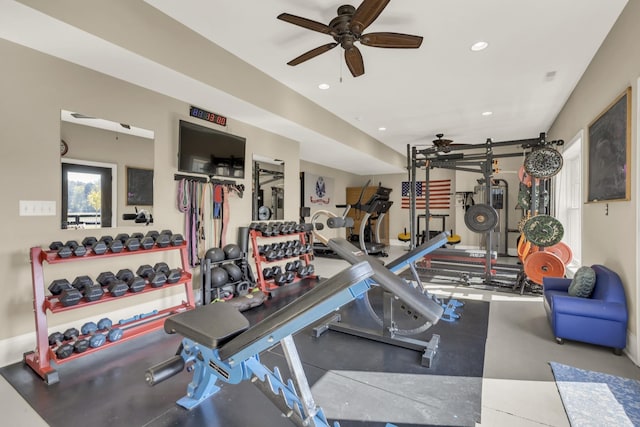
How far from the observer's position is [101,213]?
122 inches

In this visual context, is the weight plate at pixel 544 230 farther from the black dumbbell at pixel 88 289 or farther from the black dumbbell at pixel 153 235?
the black dumbbell at pixel 88 289

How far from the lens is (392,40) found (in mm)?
2705

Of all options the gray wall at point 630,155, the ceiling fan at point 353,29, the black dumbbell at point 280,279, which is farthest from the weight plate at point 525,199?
the black dumbbell at point 280,279

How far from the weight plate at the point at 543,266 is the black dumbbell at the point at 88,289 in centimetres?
486

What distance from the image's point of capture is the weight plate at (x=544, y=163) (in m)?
4.31

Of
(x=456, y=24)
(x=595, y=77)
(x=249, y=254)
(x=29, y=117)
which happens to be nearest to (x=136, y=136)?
(x=29, y=117)

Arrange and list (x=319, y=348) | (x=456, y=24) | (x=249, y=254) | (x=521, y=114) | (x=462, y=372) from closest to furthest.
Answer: (x=462, y=372) → (x=319, y=348) → (x=456, y=24) → (x=249, y=254) → (x=521, y=114)

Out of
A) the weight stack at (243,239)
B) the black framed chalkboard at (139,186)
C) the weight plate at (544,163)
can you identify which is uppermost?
the weight plate at (544,163)

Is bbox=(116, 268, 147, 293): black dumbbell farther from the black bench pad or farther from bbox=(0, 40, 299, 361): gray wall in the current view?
the black bench pad

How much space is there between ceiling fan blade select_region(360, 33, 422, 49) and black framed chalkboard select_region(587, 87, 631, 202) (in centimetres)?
187

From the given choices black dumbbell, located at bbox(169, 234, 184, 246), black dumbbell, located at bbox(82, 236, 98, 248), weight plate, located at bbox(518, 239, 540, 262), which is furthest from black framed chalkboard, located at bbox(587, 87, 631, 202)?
black dumbbell, located at bbox(82, 236, 98, 248)

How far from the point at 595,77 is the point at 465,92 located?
1525 mm

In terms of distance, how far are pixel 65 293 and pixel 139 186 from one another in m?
1.37

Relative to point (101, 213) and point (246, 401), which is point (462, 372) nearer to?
point (246, 401)
